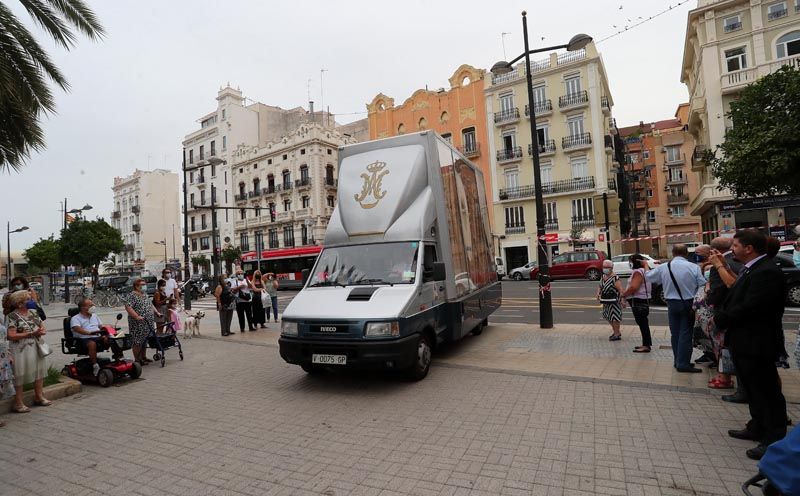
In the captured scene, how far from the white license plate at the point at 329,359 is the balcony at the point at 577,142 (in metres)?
36.2

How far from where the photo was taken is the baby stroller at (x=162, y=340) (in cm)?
→ 841

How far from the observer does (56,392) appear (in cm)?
643

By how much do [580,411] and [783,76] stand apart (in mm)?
12431

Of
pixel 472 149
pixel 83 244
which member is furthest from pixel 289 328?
pixel 472 149

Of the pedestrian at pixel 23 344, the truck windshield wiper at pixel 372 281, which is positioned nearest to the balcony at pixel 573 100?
the truck windshield wiper at pixel 372 281

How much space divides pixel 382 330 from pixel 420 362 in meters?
0.98

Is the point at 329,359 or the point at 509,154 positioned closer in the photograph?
the point at 329,359

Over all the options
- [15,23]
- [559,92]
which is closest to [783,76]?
[15,23]

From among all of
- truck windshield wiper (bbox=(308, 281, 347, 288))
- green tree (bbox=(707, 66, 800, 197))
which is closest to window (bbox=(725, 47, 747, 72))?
green tree (bbox=(707, 66, 800, 197))

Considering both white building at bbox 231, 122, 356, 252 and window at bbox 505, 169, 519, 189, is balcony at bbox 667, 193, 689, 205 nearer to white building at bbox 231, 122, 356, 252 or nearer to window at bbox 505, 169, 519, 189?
window at bbox 505, 169, 519, 189

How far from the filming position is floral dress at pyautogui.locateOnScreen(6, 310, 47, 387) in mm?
5703

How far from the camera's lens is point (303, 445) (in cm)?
439

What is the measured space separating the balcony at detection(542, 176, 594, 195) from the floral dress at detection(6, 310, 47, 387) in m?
37.2

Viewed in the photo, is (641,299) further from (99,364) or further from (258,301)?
(258,301)
